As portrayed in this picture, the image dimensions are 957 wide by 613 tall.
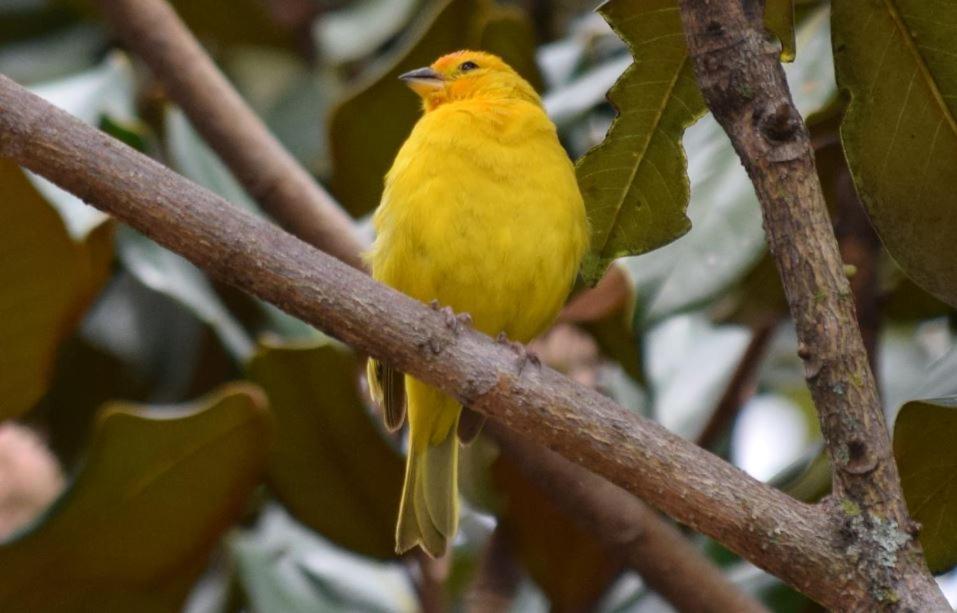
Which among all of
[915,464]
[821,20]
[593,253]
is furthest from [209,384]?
[915,464]

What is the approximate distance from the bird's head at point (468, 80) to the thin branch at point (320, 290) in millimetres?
1463

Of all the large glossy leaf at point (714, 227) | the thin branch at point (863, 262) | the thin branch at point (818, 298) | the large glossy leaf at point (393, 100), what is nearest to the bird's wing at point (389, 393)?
the large glossy leaf at point (714, 227)

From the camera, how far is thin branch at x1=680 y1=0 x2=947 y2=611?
1.56 metres

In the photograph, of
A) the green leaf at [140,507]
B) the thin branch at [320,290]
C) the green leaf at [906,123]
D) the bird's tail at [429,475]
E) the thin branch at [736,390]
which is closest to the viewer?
the thin branch at [320,290]

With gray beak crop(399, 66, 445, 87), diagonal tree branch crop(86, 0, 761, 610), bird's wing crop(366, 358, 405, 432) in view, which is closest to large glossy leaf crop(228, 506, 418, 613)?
diagonal tree branch crop(86, 0, 761, 610)

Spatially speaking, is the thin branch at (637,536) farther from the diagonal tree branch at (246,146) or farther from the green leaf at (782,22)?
the green leaf at (782,22)

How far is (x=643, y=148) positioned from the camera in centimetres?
211

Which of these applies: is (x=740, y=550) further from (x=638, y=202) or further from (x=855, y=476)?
(x=638, y=202)

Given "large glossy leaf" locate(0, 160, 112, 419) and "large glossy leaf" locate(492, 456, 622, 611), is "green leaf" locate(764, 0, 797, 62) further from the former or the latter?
"large glossy leaf" locate(0, 160, 112, 419)

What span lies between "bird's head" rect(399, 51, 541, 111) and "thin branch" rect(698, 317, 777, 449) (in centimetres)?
74

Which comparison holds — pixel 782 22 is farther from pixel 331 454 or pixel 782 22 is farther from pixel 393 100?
pixel 393 100

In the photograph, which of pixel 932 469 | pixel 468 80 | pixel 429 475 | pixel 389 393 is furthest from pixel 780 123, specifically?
pixel 468 80

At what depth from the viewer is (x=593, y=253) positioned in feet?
7.26

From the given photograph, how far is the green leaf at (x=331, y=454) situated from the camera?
8.97 ft
